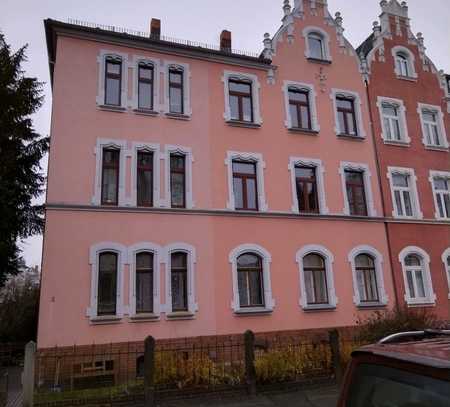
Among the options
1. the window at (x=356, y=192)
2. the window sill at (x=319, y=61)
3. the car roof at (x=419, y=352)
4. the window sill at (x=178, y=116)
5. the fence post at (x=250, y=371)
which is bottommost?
the fence post at (x=250, y=371)

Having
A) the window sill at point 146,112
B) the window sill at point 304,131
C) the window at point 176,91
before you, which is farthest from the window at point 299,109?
the window sill at point 146,112

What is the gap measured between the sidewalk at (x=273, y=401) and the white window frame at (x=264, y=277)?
168 inches

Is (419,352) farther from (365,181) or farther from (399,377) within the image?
(365,181)

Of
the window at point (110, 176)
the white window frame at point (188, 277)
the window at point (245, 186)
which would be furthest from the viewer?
the window at point (245, 186)

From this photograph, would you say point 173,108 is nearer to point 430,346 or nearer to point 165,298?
point 165,298

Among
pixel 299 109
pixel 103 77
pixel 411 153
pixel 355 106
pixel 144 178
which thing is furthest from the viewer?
pixel 411 153

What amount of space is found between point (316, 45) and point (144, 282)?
1324 cm

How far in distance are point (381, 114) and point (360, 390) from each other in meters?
18.1

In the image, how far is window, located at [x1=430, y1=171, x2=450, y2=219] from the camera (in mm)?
18547

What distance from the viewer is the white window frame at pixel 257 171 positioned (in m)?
15.2

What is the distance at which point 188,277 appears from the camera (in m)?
13.9

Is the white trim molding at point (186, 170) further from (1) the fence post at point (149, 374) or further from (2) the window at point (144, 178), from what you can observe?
(1) the fence post at point (149, 374)

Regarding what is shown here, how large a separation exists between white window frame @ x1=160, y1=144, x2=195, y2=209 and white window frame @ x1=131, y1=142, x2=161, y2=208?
25cm

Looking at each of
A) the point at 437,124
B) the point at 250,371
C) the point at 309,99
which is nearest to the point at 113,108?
the point at 309,99
